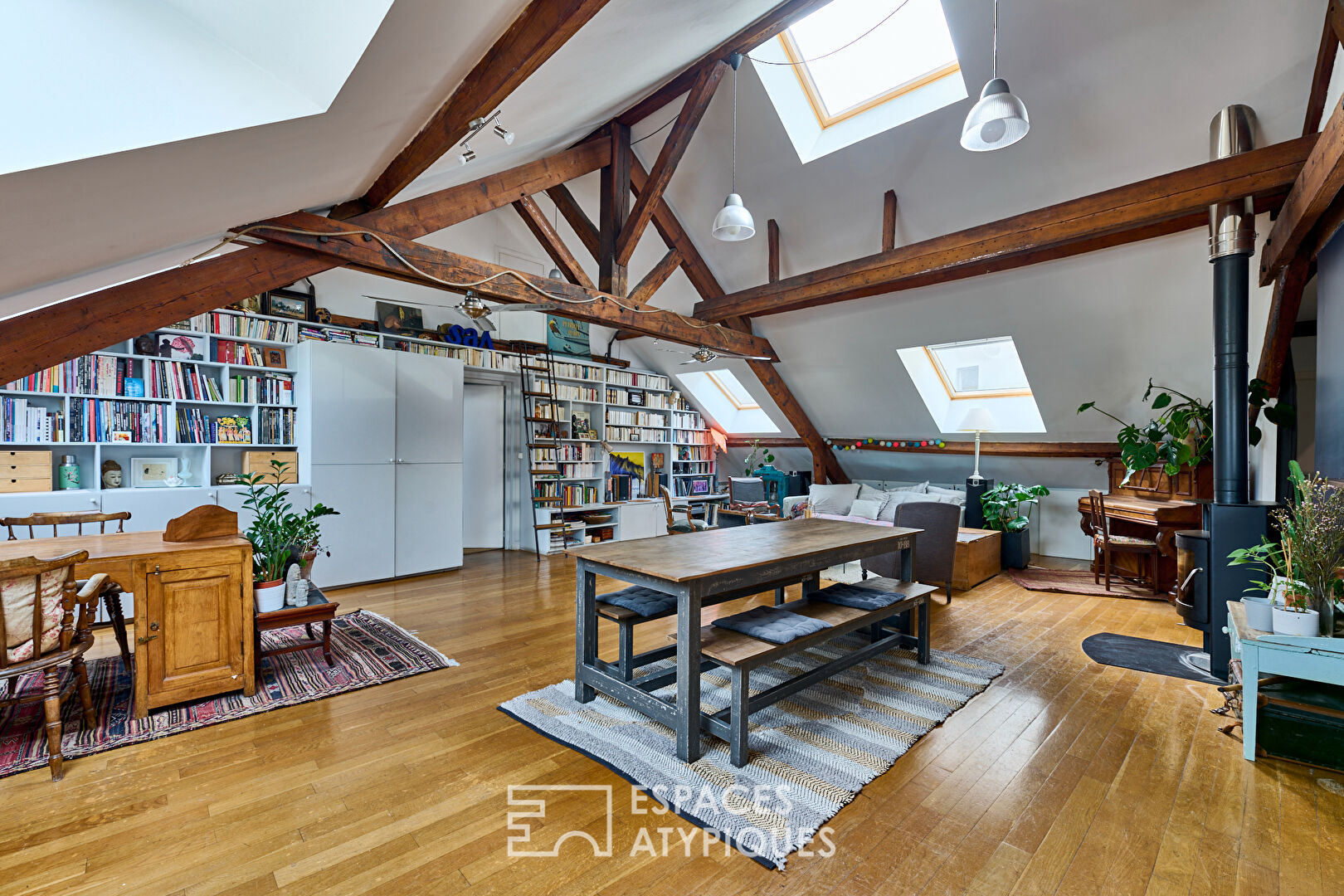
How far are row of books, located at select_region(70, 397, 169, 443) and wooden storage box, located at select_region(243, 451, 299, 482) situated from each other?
0.55m

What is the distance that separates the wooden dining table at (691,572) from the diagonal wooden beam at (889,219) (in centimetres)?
268

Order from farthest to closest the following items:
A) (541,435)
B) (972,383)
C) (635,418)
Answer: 1. (635,418)
2. (541,435)
3. (972,383)

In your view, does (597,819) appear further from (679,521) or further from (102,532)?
(679,521)

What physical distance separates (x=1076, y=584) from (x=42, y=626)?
7.08 metres

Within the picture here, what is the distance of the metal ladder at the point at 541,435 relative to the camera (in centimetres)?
679

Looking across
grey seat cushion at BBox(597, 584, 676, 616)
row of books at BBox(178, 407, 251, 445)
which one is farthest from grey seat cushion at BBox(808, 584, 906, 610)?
row of books at BBox(178, 407, 251, 445)

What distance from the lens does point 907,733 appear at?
260 cm

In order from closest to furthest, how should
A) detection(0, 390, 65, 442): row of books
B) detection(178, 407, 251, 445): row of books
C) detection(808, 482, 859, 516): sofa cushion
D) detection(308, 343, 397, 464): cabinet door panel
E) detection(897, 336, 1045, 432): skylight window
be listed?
detection(0, 390, 65, 442): row of books
detection(178, 407, 251, 445): row of books
detection(308, 343, 397, 464): cabinet door panel
detection(897, 336, 1045, 432): skylight window
detection(808, 482, 859, 516): sofa cushion

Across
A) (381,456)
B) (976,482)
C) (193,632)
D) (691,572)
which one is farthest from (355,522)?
(976,482)

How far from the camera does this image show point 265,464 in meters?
4.91

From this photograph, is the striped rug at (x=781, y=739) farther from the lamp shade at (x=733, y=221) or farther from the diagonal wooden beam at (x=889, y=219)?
the diagonal wooden beam at (x=889, y=219)

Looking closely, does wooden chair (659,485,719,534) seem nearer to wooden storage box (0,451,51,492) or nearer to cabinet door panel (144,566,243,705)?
cabinet door panel (144,566,243,705)

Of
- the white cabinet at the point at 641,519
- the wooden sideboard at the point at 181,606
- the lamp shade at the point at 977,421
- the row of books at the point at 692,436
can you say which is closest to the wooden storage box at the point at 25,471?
the wooden sideboard at the point at 181,606

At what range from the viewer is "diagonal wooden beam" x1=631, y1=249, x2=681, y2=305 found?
563 centimetres
